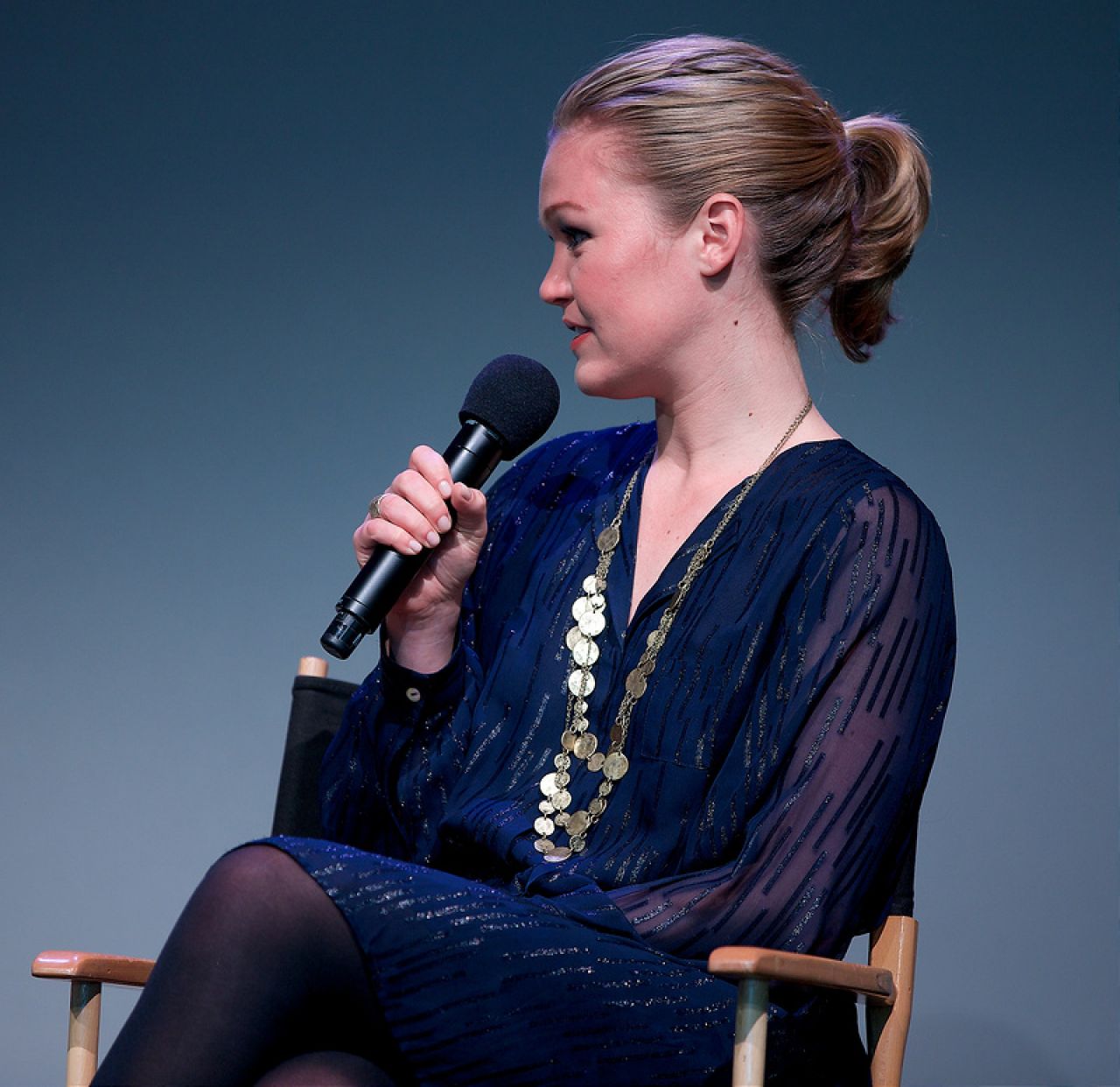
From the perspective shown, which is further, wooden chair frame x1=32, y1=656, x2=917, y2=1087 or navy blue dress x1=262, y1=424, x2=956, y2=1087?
wooden chair frame x1=32, y1=656, x2=917, y2=1087

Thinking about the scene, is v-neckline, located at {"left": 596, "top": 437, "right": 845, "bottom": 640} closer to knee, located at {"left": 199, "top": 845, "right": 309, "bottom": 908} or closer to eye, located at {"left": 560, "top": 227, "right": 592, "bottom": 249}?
eye, located at {"left": 560, "top": 227, "right": 592, "bottom": 249}

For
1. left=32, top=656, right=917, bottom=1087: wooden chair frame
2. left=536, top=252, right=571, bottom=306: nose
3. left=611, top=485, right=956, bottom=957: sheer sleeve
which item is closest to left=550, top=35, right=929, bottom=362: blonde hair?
left=536, top=252, right=571, bottom=306: nose

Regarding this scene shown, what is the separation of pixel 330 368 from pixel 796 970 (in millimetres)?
1605

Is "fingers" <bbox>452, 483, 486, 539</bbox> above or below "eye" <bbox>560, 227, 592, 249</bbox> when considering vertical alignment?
below

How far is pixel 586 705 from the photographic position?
1.45m

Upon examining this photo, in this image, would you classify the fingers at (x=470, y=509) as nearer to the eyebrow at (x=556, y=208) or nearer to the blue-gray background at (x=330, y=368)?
the eyebrow at (x=556, y=208)

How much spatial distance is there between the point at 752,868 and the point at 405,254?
1.49 m

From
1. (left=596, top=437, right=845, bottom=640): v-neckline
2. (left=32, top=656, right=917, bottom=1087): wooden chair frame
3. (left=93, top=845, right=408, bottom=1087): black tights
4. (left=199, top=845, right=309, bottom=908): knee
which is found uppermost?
(left=596, top=437, right=845, bottom=640): v-neckline

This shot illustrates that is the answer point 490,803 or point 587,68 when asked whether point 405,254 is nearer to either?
point 587,68

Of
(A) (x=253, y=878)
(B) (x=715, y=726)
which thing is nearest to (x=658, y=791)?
(B) (x=715, y=726)

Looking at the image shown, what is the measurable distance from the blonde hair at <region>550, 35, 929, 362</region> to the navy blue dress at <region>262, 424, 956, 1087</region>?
0.19 metres

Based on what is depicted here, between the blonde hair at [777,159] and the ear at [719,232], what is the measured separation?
12 millimetres

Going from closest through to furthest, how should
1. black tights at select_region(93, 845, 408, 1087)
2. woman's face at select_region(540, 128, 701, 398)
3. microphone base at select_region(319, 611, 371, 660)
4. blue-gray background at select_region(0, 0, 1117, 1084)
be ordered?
black tights at select_region(93, 845, 408, 1087) → microphone base at select_region(319, 611, 371, 660) → woman's face at select_region(540, 128, 701, 398) → blue-gray background at select_region(0, 0, 1117, 1084)

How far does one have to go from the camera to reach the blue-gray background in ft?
7.50
